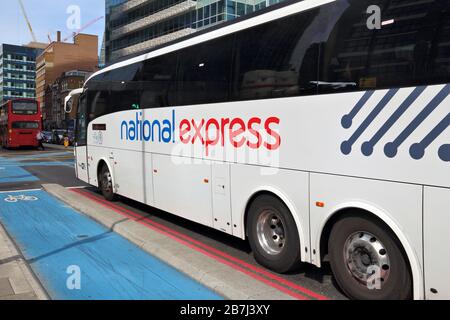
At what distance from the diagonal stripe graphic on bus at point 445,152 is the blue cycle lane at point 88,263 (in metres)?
2.71

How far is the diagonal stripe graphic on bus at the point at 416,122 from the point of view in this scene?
12.1 feet

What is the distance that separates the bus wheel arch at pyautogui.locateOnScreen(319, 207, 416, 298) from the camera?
393cm

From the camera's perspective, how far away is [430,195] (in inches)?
148

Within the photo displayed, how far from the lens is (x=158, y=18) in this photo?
207ft

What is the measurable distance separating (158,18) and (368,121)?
63130 millimetres

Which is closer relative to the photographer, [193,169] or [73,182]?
[193,169]

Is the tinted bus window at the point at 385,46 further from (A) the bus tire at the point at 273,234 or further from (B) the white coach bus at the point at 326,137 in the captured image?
(A) the bus tire at the point at 273,234

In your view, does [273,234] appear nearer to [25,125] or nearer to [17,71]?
[25,125]

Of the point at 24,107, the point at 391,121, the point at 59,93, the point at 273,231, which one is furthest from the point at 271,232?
the point at 59,93

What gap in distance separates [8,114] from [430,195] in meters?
36.9

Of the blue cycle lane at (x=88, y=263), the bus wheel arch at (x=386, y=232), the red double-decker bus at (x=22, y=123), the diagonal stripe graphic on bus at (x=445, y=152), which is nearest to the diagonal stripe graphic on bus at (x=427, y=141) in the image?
the diagonal stripe graphic on bus at (x=445, y=152)

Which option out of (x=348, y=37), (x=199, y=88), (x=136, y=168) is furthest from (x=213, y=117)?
(x=136, y=168)

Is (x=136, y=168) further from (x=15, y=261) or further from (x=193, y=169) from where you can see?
(x=15, y=261)

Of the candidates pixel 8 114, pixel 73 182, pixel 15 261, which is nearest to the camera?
pixel 15 261
